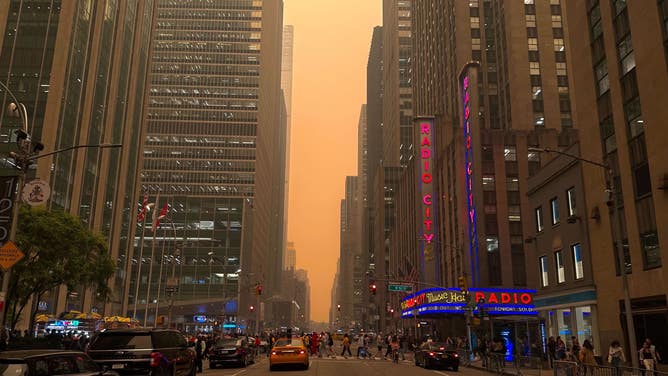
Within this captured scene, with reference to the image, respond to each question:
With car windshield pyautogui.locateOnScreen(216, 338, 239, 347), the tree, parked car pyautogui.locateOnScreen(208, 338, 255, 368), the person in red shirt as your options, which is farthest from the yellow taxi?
the person in red shirt

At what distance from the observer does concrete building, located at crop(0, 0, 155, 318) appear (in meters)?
55.6

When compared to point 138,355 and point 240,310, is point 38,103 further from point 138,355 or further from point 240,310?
point 240,310

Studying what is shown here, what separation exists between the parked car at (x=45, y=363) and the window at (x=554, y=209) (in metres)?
32.2

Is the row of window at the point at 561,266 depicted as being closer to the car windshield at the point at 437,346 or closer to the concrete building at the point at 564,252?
the concrete building at the point at 564,252

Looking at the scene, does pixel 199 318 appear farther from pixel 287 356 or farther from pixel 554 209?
pixel 287 356

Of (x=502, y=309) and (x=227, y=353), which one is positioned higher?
(x=502, y=309)

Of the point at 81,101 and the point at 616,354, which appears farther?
the point at 81,101

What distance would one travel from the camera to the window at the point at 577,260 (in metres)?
33.4

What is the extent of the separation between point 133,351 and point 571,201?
2951 cm

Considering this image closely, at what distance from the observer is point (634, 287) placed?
2723 cm

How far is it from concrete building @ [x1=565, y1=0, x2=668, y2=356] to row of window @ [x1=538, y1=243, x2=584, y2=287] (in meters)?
2.38

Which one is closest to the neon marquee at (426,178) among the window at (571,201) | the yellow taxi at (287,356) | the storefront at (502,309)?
the storefront at (502,309)

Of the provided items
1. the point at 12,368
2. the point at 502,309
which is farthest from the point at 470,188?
the point at 12,368

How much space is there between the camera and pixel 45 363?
10250 millimetres
